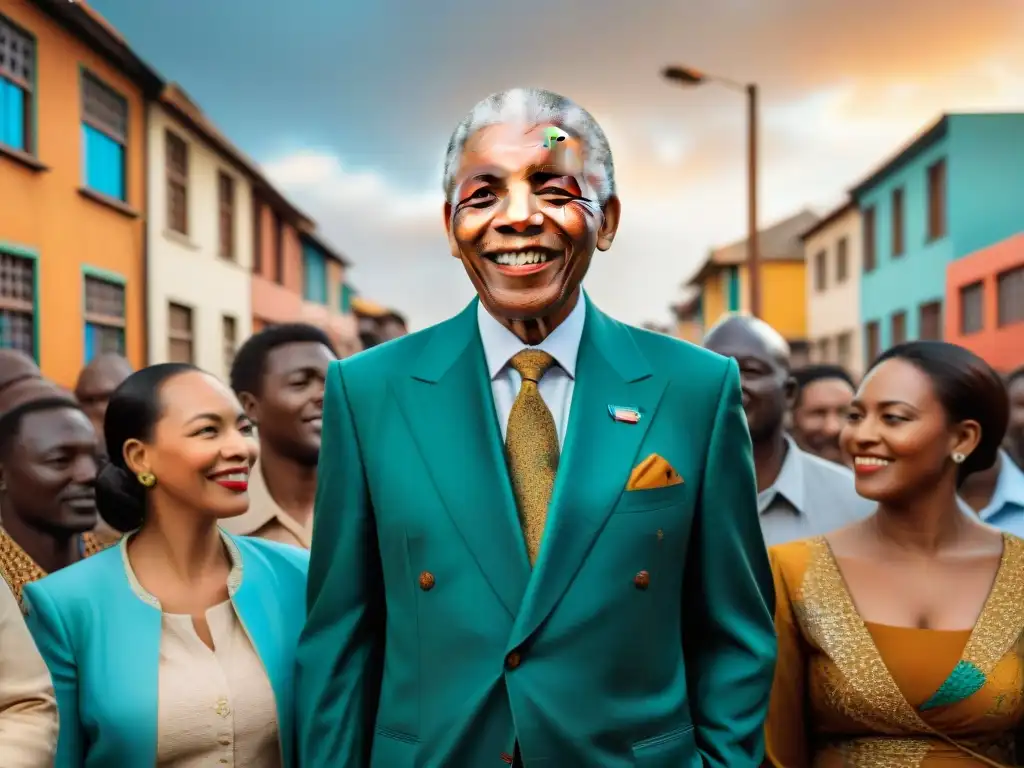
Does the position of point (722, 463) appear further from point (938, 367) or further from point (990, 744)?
point (990, 744)

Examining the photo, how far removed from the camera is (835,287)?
25.0 m

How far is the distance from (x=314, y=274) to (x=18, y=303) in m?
14.2

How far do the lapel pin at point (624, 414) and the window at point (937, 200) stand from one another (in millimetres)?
17994

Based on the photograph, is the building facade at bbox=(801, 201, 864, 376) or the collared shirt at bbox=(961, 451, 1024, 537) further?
the building facade at bbox=(801, 201, 864, 376)

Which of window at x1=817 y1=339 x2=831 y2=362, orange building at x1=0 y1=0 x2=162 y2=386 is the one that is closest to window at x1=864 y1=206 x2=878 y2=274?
window at x1=817 y1=339 x2=831 y2=362

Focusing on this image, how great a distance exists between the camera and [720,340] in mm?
4066

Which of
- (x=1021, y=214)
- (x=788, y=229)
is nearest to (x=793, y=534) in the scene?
(x=1021, y=214)

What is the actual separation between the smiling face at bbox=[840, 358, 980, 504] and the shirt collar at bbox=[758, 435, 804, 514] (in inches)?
39.9

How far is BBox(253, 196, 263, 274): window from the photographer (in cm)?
1692

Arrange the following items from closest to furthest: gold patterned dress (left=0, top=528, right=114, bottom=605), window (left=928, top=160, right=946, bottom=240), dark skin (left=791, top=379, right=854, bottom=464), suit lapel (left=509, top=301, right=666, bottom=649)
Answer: suit lapel (left=509, top=301, right=666, bottom=649) < gold patterned dress (left=0, top=528, right=114, bottom=605) < dark skin (left=791, top=379, right=854, bottom=464) < window (left=928, top=160, right=946, bottom=240)

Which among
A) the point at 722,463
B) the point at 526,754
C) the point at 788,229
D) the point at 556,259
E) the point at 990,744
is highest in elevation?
the point at 788,229

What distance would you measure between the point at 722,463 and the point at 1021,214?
16303 millimetres

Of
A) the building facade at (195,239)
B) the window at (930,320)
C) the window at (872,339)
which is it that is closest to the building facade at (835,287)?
the window at (872,339)

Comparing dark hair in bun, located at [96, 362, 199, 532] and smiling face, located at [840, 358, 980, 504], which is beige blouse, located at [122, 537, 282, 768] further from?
smiling face, located at [840, 358, 980, 504]
